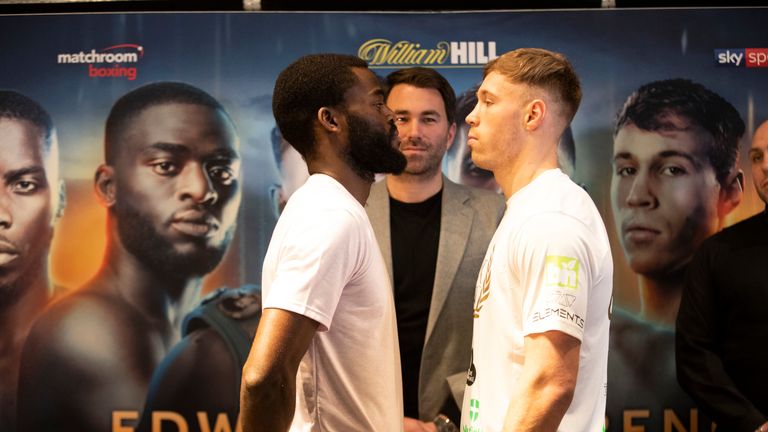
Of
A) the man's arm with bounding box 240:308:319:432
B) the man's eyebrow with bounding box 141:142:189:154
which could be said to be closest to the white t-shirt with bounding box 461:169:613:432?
the man's arm with bounding box 240:308:319:432

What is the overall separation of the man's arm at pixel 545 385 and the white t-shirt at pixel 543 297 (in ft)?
0.11

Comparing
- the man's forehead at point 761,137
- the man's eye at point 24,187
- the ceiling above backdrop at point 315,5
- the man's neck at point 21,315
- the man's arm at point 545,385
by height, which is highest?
the ceiling above backdrop at point 315,5

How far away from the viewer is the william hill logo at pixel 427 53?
3.77 m

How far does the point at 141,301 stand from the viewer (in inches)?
148

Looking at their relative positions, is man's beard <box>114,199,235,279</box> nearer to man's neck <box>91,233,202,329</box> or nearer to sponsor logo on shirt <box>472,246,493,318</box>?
man's neck <box>91,233,202,329</box>

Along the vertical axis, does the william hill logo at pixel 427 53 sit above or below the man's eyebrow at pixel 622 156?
above

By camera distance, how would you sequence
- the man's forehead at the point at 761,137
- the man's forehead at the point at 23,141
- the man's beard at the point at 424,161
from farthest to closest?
1. the man's forehead at the point at 23,141
2. the man's forehead at the point at 761,137
3. the man's beard at the point at 424,161

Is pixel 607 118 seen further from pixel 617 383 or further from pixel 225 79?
pixel 225 79

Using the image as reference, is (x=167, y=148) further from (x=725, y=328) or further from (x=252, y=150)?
(x=725, y=328)

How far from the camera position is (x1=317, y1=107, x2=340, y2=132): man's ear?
89.0 inches

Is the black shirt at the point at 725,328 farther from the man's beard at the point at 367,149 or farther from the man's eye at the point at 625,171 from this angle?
the man's beard at the point at 367,149

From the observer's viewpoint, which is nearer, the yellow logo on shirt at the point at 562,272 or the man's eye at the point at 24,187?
the yellow logo on shirt at the point at 562,272

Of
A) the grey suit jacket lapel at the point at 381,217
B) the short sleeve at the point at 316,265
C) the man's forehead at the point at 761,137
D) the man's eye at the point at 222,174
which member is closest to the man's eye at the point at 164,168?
the man's eye at the point at 222,174

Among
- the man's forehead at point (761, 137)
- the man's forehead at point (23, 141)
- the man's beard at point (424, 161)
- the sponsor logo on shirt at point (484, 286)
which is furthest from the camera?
the man's forehead at point (23, 141)
